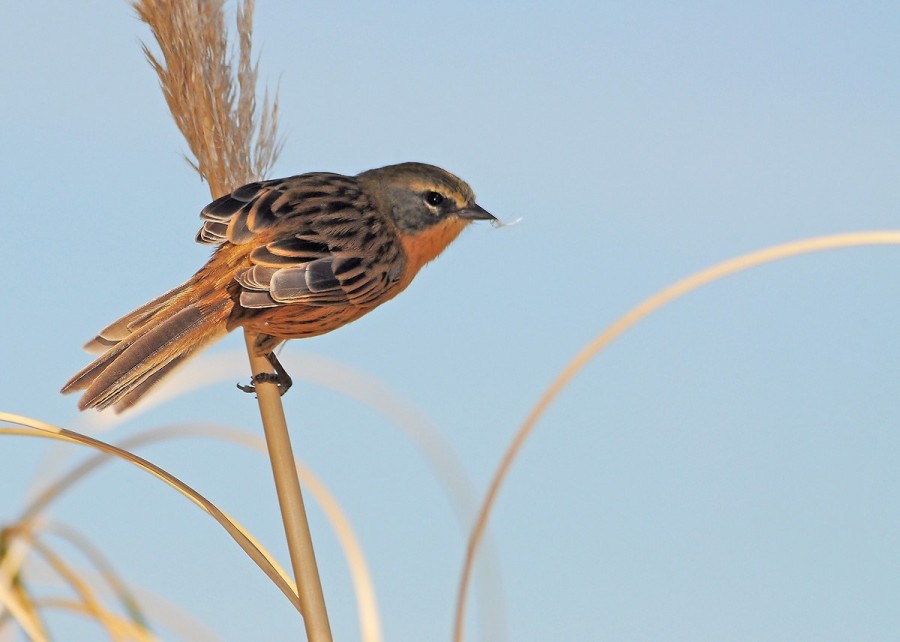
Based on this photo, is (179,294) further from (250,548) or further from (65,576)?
(65,576)

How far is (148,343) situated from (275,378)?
0.35m

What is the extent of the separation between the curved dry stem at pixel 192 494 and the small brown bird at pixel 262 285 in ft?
0.31

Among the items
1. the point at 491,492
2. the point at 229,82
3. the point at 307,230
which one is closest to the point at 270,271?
the point at 307,230

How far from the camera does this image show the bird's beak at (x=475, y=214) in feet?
10.2

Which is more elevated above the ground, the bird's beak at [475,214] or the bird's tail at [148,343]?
the bird's beak at [475,214]

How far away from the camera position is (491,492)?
2.15 meters

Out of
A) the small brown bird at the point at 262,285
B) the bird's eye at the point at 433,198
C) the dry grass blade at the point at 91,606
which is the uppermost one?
the bird's eye at the point at 433,198

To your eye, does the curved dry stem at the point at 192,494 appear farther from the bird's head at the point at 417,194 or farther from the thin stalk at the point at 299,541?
the bird's head at the point at 417,194

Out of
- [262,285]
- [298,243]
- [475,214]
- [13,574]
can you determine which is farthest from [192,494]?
[475,214]

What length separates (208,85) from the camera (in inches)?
105

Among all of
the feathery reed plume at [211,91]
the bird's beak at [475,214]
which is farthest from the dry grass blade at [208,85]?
the bird's beak at [475,214]

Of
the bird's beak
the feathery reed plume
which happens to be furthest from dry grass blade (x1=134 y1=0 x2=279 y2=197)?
the bird's beak

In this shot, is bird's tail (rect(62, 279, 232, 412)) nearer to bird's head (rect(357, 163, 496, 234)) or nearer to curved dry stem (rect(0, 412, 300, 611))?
curved dry stem (rect(0, 412, 300, 611))

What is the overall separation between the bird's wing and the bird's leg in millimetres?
227
